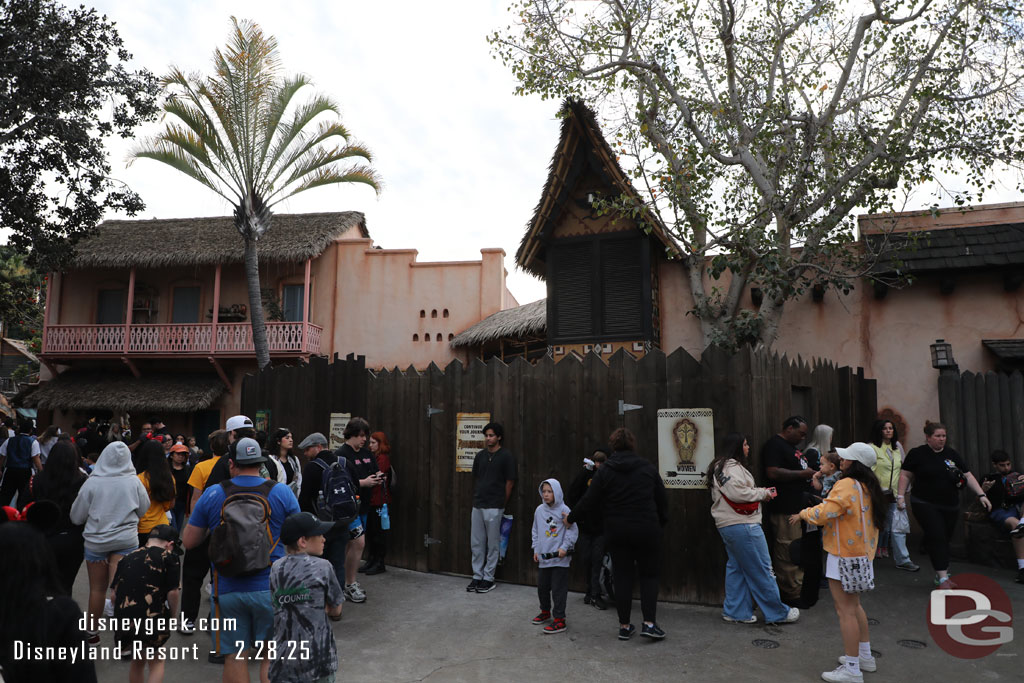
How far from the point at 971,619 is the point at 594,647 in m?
3.79

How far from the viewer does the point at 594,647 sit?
591cm

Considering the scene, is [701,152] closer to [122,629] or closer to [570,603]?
[570,603]

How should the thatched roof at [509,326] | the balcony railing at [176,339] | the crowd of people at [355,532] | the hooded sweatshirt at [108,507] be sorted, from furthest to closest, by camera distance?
the balcony railing at [176,339] → the thatched roof at [509,326] → the hooded sweatshirt at [108,507] → the crowd of people at [355,532]

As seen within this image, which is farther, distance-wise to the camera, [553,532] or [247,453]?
[553,532]

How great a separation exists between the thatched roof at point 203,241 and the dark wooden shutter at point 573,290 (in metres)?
10.6

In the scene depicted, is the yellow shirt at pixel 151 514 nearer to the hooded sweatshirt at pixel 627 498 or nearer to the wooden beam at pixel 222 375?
the hooded sweatshirt at pixel 627 498

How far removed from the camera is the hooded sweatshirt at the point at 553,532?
21.1ft

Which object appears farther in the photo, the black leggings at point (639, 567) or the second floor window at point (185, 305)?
the second floor window at point (185, 305)

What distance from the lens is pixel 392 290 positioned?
21828mm

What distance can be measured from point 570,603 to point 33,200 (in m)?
15.9

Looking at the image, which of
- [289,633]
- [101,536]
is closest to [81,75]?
[101,536]

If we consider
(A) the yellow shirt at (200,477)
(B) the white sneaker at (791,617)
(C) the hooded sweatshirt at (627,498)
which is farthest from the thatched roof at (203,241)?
(B) the white sneaker at (791,617)

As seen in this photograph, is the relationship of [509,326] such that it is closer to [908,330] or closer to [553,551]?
[908,330]

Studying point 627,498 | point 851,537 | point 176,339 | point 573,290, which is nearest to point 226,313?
point 176,339
